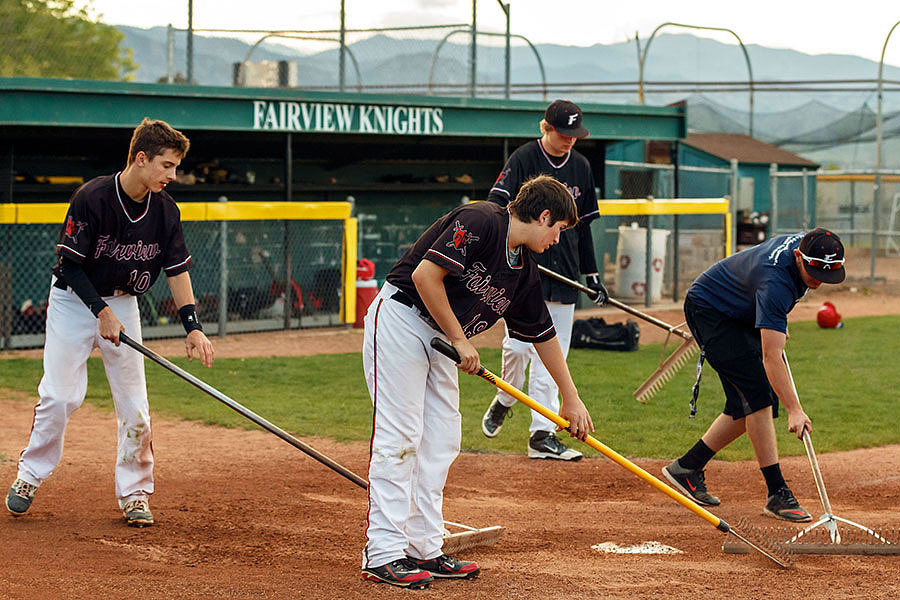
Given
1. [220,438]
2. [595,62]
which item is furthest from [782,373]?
[595,62]

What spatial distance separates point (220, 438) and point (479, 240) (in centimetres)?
425

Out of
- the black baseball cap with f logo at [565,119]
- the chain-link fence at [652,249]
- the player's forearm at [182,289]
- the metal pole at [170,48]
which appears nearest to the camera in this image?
the player's forearm at [182,289]

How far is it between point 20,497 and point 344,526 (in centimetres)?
163

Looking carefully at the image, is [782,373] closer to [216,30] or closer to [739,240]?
[216,30]

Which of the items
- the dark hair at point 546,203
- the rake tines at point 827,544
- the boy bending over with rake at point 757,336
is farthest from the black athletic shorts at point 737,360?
the dark hair at point 546,203

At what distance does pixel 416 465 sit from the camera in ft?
14.9

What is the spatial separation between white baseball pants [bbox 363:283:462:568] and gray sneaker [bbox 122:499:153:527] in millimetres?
1486

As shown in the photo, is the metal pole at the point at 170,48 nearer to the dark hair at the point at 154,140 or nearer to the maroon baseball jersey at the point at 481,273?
the dark hair at the point at 154,140

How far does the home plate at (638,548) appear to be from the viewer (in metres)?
5.04

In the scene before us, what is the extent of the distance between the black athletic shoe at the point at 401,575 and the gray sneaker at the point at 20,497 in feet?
6.66

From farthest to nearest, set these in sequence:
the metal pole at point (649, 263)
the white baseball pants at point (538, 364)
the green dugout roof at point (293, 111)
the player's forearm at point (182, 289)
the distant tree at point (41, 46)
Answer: the distant tree at point (41, 46), the metal pole at point (649, 263), the green dugout roof at point (293, 111), the white baseball pants at point (538, 364), the player's forearm at point (182, 289)

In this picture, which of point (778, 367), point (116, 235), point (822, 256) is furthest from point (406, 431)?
point (822, 256)

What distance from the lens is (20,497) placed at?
5.34 metres

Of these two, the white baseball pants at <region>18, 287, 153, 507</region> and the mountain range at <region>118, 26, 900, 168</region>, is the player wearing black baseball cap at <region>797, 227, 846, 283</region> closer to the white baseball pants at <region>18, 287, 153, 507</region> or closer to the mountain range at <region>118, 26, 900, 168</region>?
the white baseball pants at <region>18, 287, 153, 507</region>
